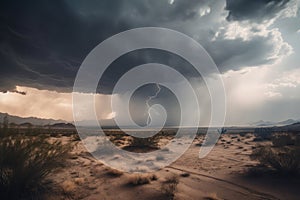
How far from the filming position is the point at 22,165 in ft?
18.6

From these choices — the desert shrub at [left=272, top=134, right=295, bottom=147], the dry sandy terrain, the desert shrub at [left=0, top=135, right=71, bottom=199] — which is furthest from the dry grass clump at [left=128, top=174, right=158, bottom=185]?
the desert shrub at [left=272, top=134, right=295, bottom=147]

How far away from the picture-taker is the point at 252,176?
8.27 m

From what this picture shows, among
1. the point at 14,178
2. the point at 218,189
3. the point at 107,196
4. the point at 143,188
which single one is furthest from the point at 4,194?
the point at 218,189

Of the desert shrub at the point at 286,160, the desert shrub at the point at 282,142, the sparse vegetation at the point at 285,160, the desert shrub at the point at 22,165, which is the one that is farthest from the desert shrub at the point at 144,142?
the desert shrub at the point at 22,165

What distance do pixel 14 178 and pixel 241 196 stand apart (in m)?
7.04

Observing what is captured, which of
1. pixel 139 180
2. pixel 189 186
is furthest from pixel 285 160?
pixel 139 180

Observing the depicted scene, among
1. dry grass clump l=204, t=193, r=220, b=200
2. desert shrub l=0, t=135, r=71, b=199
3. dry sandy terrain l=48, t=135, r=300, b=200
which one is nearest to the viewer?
desert shrub l=0, t=135, r=71, b=199

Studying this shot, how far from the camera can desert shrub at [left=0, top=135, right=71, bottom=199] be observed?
530cm

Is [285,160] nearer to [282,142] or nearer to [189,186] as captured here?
[189,186]

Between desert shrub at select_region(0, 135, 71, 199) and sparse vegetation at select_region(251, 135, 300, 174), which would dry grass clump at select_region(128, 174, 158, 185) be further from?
sparse vegetation at select_region(251, 135, 300, 174)

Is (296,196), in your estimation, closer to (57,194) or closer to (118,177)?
(118,177)

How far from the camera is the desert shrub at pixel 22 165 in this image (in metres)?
5.30

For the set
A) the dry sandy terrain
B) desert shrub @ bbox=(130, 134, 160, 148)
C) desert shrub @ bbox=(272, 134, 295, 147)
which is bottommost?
the dry sandy terrain

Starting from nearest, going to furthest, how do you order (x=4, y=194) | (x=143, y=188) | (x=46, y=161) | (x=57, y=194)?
(x=4, y=194)
(x=57, y=194)
(x=46, y=161)
(x=143, y=188)
